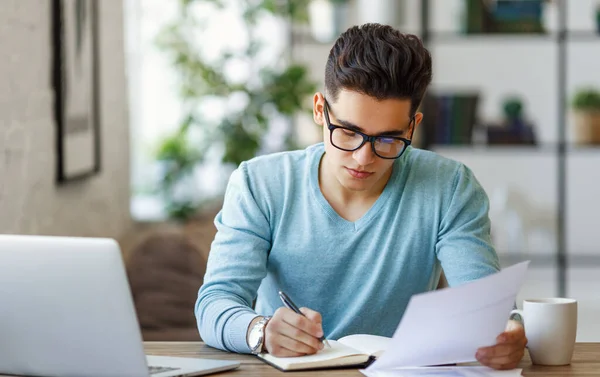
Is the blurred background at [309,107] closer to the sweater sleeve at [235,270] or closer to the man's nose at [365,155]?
the sweater sleeve at [235,270]

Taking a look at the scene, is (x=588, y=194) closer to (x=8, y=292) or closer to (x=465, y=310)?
(x=465, y=310)

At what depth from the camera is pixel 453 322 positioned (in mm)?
1398

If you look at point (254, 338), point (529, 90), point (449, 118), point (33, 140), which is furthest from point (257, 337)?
point (529, 90)

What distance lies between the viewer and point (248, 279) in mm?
1775

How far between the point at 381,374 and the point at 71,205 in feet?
6.23

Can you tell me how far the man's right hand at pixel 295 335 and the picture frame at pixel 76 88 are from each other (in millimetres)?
1517

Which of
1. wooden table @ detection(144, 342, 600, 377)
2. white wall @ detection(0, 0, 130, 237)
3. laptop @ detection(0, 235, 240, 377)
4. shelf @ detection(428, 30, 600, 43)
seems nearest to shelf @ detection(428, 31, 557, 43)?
shelf @ detection(428, 30, 600, 43)

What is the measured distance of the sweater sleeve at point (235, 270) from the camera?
1642mm

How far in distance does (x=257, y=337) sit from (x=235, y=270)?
217 mm

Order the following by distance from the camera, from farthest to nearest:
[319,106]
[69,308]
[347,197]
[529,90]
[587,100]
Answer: [529,90]
[587,100]
[347,197]
[319,106]
[69,308]

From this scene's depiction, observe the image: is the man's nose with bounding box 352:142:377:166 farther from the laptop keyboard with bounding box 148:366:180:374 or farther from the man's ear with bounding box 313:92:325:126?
the laptop keyboard with bounding box 148:366:180:374

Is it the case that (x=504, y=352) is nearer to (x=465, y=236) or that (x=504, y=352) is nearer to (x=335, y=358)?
(x=335, y=358)

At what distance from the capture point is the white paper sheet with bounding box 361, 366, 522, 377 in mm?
1446

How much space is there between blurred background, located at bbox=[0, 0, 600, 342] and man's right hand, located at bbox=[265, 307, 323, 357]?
1867 millimetres
